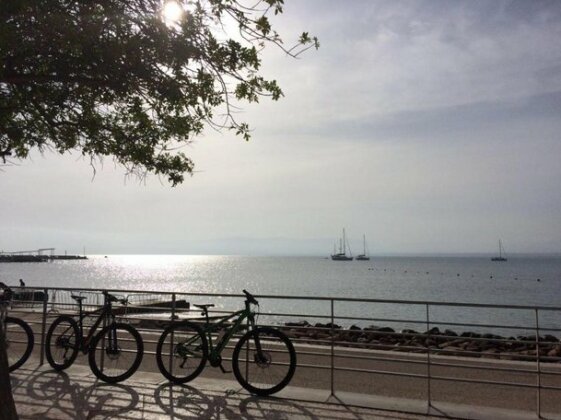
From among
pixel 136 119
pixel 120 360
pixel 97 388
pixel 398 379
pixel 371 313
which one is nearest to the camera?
pixel 97 388

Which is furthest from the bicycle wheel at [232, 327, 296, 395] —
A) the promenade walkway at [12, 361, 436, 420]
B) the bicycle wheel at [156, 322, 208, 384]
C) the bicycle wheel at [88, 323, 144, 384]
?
the bicycle wheel at [88, 323, 144, 384]

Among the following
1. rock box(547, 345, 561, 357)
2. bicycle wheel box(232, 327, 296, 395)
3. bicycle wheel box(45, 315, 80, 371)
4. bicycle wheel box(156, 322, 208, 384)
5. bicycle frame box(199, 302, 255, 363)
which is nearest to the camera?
bicycle wheel box(232, 327, 296, 395)

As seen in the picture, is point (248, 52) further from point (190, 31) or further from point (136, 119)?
point (136, 119)

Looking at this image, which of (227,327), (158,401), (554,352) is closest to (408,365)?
(227,327)

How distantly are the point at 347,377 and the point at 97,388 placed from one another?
4.36 meters

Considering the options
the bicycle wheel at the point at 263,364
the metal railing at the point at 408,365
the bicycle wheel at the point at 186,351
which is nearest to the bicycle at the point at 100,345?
the metal railing at the point at 408,365

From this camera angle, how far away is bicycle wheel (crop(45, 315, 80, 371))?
25.7 ft

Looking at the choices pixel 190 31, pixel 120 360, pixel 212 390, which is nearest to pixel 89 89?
pixel 190 31

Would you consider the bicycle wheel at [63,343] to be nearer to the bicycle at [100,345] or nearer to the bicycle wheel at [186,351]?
the bicycle at [100,345]

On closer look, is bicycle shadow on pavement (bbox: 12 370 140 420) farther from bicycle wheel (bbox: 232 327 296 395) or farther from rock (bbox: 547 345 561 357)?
rock (bbox: 547 345 561 357)

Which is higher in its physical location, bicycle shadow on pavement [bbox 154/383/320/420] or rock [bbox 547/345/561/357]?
bicycle shadow on pavement [bbox 154/383/320/420]

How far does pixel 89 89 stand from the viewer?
7.36 metres

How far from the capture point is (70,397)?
21.3 ft

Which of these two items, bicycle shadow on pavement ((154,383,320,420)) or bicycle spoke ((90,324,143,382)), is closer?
bicycle shadow on pavement ((154,383,320,420))
